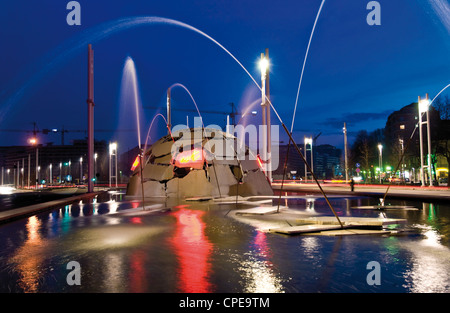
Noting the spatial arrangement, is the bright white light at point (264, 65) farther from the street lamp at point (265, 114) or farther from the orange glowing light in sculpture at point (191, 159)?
the orange glowing light in sculpture at point (191, 159)

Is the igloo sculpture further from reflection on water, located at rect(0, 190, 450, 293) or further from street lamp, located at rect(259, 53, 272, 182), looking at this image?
reflection on water, located at rect(0, 190, 450, 293)

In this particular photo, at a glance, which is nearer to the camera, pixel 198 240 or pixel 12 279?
pixel 12 279

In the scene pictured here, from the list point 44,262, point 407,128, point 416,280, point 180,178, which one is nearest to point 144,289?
point 44,262

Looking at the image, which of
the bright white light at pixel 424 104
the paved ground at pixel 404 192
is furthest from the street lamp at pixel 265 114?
the bright white light at pixel 424 104

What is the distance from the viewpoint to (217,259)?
679cm

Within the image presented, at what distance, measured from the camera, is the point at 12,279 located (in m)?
5.58

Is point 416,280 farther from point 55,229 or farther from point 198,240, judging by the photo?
point 55,229

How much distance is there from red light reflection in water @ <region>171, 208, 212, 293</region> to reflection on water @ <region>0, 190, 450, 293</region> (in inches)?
0.6

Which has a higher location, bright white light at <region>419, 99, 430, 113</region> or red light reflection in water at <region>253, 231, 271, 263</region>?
bright white light at <region>419, 99, 430, 113</region>

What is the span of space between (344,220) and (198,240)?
15.4ft

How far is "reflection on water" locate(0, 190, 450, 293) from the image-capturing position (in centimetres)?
513

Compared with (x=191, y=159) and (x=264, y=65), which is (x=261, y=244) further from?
(x=264, y=65)

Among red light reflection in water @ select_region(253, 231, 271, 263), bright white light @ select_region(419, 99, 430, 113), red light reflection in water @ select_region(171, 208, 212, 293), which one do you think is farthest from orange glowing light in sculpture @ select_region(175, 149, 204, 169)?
bright white light @ select_region(419, 99, 430, 113)

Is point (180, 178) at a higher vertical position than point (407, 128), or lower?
lower
